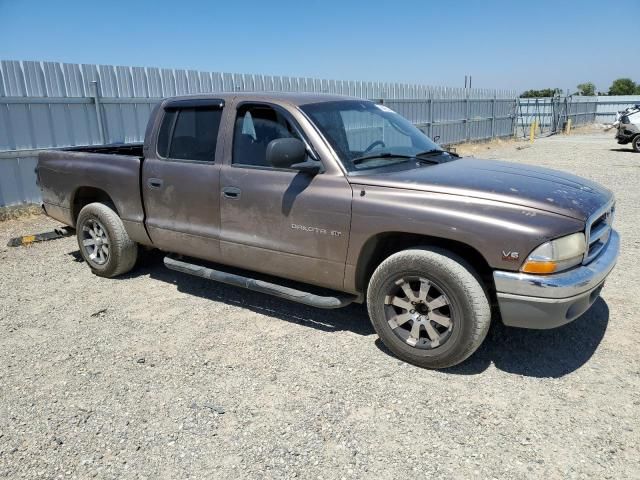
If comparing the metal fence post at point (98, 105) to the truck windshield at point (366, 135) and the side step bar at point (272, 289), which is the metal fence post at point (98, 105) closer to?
the side step bar at point (272, 289)

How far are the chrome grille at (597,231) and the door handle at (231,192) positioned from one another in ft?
8.41

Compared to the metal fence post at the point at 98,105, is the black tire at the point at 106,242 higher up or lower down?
lower down

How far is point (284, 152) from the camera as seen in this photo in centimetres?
357

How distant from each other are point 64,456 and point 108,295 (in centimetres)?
253

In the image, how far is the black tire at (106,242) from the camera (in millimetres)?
5191

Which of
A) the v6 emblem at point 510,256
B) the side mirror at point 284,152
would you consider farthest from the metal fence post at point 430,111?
the v6 emblem at point 510,256

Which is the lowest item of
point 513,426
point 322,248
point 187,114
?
point 513,426

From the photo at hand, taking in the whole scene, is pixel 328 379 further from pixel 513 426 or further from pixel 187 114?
pixel 187 114

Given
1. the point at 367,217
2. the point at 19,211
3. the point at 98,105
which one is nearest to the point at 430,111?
the point at 98,105

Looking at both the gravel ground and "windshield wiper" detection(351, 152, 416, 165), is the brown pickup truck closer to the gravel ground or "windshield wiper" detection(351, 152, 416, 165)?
"windshield wiper" detection(351, 152, 416, 165)

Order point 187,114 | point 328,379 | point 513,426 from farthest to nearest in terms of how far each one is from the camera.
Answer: point 187,114 → point 328,379 → point 513,426

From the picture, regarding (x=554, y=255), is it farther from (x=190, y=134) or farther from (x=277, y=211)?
(x=190, y=134)

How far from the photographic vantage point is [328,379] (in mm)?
3424

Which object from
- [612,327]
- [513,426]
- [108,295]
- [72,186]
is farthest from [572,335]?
[72,186]
